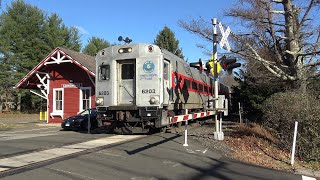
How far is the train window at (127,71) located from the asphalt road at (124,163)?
4146mm

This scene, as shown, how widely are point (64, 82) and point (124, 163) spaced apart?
65.6ft

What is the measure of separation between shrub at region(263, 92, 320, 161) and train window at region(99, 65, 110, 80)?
6872mm

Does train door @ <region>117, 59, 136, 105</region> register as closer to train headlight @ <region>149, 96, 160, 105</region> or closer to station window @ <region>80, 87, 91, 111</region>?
train headlight @ <region>149, 96, 160, 105</region>

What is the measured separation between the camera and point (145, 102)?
15305 mm

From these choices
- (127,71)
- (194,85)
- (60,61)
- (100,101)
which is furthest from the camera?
(60,61)

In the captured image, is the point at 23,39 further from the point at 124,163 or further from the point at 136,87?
the point at 124,163

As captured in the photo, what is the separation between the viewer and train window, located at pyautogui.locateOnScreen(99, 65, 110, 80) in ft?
52.8

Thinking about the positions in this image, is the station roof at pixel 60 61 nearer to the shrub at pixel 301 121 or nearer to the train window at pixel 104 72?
the train window at pixel 104 72

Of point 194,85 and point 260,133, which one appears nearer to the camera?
point 260,133

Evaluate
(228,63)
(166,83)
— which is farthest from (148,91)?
(228,63)

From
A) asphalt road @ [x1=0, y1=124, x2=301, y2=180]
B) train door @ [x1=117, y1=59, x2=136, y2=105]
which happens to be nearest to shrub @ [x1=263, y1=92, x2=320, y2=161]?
asphalt road @ [x1=0, y1=124, x2=301, y2=180]

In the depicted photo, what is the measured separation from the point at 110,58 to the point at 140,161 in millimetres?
7154

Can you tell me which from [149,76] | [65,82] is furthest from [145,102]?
[65,82]

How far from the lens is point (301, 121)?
1138 cm
